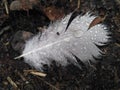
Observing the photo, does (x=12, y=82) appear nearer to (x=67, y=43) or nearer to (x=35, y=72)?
(x=35, y=72)

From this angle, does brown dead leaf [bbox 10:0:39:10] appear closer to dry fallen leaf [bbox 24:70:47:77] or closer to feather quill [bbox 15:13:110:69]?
feather quill [bbox 15:13:110:69]

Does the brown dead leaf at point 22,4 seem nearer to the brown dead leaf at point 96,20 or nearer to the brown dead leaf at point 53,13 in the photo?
the brown dead leaf at point 53,13

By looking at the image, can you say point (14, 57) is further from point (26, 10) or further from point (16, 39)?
point (26, 10)

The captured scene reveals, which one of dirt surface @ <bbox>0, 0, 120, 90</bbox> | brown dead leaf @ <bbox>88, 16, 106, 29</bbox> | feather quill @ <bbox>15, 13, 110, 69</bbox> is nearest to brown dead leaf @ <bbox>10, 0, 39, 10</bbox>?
dirt surface @ <bbox>0, 0, 120, 90</bbox>

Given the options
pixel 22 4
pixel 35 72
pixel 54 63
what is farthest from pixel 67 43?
pixel 22 4

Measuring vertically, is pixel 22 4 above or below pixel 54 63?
above

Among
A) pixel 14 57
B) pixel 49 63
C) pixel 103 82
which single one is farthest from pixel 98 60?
pixel 14 57

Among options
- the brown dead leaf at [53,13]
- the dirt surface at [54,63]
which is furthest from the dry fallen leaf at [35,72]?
the brown dead leaf at [53,13]
